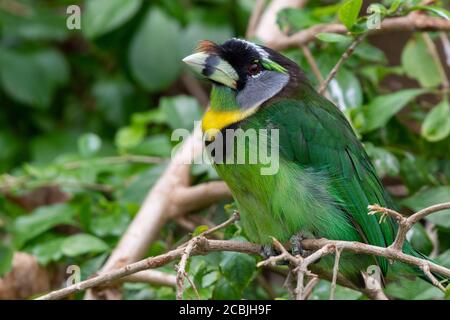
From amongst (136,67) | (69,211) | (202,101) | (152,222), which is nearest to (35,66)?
(136,67)

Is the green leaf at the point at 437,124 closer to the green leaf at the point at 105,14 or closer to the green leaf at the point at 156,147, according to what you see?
the green leaf at the point at 156,147

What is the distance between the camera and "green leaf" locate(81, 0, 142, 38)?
12.4ft

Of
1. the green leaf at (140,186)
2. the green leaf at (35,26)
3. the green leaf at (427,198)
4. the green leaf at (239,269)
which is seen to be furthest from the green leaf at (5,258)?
the green leaf at (35,26)

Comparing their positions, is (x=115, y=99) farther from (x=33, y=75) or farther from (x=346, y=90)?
(x=346, y=90)

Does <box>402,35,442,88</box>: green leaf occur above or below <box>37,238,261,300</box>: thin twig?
above

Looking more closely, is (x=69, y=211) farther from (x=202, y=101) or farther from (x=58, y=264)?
(x=202, y=101)

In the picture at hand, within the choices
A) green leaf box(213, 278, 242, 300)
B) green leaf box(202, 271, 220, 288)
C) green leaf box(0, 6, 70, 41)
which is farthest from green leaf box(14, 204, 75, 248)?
green leaf box(0, 6, 70, 41)

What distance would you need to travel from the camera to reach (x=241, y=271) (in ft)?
7.75

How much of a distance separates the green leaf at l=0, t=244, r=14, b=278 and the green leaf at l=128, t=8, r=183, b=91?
4.86 feet

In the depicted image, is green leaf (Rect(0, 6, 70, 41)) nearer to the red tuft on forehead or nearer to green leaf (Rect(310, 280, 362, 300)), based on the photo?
the red tuft on forehead

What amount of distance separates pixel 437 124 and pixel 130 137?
1258 millimetres

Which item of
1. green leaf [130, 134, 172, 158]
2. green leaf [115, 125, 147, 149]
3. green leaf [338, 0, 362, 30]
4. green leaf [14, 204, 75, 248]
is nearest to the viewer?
green leaf [338, 0, 362, 30]

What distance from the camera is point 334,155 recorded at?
7.72 ft

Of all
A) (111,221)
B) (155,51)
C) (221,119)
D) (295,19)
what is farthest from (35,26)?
(221,119)
